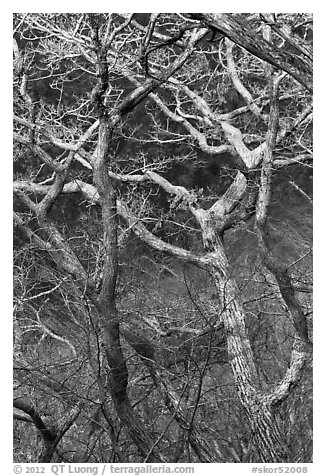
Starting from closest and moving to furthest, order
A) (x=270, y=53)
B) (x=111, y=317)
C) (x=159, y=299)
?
1. (x=270, y=53)
2. (x=111, y=317)
3. (x=159, y=299)

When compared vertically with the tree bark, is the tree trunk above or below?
below

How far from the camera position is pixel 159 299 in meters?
7.06

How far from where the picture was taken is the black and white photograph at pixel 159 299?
434 centimetres

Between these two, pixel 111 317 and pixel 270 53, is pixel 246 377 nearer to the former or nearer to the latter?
pixel 111 317

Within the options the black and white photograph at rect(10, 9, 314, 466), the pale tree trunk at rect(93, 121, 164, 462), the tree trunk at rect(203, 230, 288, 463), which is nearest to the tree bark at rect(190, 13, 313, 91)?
the black and white photograph at rect(10, 9, 314, 466)

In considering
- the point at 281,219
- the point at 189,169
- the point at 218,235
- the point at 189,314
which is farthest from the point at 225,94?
the point at 189,314

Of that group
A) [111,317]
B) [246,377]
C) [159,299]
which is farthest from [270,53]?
[159,299]

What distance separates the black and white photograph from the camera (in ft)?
14.2

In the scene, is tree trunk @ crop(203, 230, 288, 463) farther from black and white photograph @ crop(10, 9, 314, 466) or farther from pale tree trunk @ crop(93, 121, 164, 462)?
pale tree trunk @ crop(93, 121, 164, 462)

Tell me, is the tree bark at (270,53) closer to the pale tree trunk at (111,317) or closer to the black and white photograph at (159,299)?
the black and white photograph at (159,299)

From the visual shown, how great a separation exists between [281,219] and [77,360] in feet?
13.7

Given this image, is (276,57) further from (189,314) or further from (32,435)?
(189,314)

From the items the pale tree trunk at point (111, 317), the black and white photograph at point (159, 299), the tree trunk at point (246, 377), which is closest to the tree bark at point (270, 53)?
the black and white photograph at point (159, 299)

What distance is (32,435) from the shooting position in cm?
555
